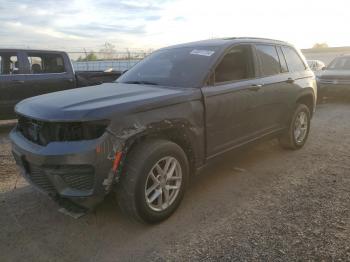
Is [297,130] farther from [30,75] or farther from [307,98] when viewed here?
[30,75]

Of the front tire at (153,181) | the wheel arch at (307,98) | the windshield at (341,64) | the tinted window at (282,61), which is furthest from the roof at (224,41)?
the windshield at (341,64)

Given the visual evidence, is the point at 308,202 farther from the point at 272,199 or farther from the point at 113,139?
the point at 113,139

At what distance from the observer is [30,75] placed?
24.8 feet

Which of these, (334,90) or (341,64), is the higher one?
(341,64)

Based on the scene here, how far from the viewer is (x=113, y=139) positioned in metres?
2.83

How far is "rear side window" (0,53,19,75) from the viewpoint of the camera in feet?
24.0

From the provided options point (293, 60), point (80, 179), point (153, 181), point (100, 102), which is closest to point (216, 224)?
point (153, 181)

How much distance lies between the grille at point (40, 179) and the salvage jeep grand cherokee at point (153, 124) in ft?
0.03

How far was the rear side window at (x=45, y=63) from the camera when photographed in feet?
25.2

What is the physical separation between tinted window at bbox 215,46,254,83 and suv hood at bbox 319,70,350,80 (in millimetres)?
7929

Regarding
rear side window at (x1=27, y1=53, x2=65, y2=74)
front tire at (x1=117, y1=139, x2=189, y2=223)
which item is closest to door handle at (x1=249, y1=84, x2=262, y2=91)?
front tire at (x1=117, y1=139, x2=189, y2=223)

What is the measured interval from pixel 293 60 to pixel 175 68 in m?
2.44

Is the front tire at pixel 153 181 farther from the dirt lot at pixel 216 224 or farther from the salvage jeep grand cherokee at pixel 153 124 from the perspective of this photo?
the dirt lot at pixel 216 224

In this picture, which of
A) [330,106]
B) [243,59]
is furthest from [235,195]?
[330,106]
